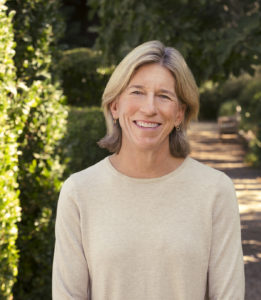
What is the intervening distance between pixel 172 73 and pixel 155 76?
66 mm

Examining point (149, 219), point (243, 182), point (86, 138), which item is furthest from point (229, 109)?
point (149, 219)

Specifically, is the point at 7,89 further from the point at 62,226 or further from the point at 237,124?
the point at 237,124

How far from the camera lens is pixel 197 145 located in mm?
19312

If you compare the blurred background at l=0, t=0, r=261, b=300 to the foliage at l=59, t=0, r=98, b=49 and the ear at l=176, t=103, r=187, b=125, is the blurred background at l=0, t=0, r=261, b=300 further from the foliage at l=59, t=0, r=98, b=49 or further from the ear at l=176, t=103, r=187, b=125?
the foliage at l=59, t=0, r=98, b=49

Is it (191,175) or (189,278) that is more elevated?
(191,175)

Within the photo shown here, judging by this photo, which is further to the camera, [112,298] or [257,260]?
[257,260]

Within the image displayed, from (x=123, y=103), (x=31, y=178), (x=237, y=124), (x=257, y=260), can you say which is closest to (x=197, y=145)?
(x=237, y=124)

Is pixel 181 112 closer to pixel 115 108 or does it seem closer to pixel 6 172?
pixel 115 108

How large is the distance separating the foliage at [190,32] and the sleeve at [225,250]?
13.2 feet

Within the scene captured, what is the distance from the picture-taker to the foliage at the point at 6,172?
3.74 m

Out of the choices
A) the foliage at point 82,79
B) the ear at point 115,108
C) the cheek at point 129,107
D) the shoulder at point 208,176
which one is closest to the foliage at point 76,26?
the foliage at point 82,79

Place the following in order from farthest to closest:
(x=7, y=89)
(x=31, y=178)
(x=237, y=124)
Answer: (x=237, y=124), (x=31, y=178), (x=7, y=89)

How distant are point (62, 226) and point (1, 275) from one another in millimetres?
1906

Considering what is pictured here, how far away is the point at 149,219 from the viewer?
209cm
